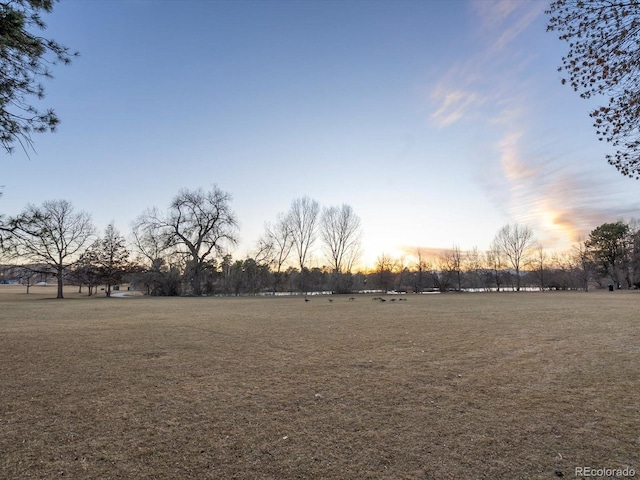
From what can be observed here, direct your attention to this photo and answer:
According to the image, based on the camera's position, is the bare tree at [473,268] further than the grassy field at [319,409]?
Yes

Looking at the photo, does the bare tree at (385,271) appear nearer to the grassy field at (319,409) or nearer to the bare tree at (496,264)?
the bare tree at (496,264)

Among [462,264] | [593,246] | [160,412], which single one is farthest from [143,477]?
[593,246]

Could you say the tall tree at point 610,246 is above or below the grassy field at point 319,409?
above

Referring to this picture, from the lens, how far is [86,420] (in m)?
4.09

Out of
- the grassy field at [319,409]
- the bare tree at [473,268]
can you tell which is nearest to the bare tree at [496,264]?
the bare tree at [473,268]

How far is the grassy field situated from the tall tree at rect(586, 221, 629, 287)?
56.0m

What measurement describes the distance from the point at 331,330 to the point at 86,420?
8057 mm

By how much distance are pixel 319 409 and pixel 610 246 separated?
65402 millimetres

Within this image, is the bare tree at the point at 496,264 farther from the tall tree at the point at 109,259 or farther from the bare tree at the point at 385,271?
the tall tree at the point at 109,259

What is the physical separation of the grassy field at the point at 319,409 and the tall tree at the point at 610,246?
5604 cm

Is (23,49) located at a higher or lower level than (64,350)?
higher

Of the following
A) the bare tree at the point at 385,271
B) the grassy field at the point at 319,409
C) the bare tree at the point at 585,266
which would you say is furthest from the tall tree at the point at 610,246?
the grassy field at the point at 319,409

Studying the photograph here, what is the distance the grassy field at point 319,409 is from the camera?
315 centimetres

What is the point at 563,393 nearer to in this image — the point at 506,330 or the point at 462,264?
the point at 506,330
